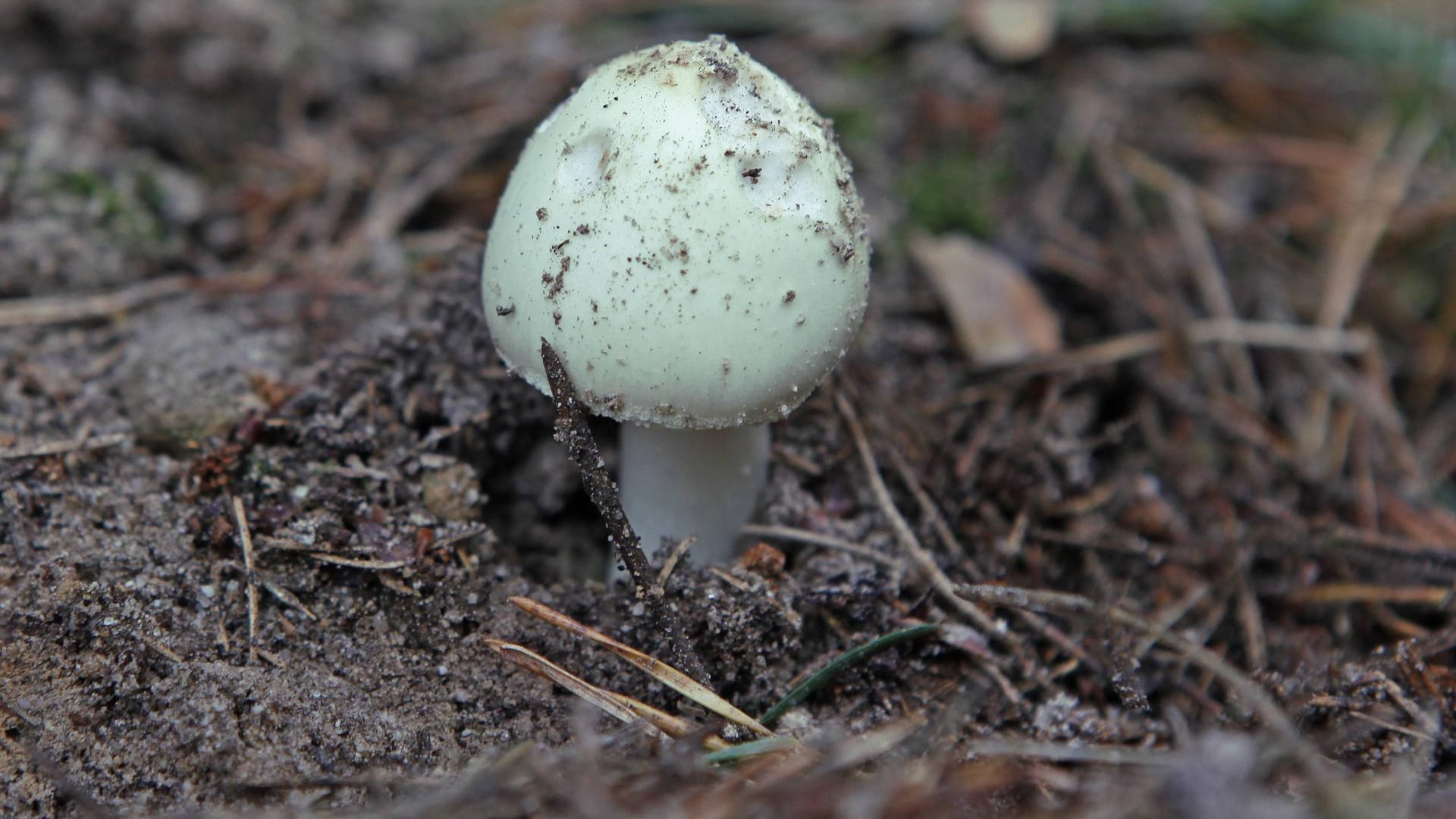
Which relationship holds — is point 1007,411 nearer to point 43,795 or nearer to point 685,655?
point 685,655

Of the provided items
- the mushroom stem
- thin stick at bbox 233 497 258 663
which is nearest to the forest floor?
thin stick at bbox 233 497 258 663

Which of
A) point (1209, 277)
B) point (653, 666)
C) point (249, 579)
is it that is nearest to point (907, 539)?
point (653, 666)

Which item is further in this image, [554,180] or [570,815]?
[554,180]

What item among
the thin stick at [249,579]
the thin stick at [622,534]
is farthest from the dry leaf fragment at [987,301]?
the thin stick at [249,579]

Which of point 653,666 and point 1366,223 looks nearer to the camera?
point 653,666

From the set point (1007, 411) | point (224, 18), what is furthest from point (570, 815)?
point (224, 18)

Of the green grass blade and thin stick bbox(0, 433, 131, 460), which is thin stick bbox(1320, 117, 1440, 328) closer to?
the green grass blade

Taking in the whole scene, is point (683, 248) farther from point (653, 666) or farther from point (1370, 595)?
point (1370, 595)
